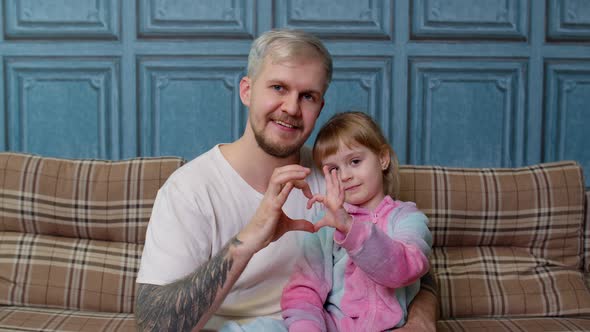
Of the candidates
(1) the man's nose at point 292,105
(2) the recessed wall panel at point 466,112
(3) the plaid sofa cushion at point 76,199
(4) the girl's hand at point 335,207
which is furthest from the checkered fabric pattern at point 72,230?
(2) the recessed wall panel at point 466,112

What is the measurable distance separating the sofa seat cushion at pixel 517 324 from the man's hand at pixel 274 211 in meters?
0.87

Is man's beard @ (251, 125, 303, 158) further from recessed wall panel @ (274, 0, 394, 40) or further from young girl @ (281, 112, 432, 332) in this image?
recessed wall panel @ (274, 0, 394, 40)

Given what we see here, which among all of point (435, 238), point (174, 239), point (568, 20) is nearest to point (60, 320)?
point (174, 239)

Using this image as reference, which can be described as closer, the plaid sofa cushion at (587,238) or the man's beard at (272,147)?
the man's beard at (272,147)

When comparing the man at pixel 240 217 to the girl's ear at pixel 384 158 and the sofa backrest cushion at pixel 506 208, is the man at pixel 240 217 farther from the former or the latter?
the sofa backrest cushion at pixel 506 208

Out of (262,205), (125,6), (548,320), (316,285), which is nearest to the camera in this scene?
(262,205)

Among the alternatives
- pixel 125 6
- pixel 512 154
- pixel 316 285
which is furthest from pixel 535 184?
pixel 125 6

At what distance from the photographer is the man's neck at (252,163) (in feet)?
5.66

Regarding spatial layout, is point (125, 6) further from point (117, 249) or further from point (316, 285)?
point (316, 285)

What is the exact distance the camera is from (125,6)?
285 cm

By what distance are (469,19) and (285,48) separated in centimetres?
152

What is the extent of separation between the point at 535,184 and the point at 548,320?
0.46 m

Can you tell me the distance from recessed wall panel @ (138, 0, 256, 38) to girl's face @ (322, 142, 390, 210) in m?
1.31

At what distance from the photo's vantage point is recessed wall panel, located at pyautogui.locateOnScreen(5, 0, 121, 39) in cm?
285
